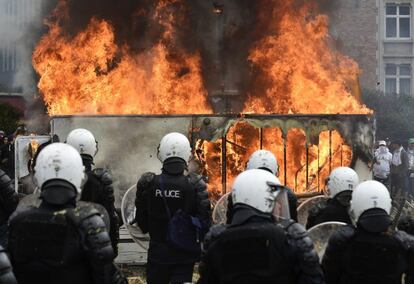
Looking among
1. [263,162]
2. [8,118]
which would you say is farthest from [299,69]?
[8,118]

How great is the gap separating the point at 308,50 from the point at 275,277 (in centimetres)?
1208

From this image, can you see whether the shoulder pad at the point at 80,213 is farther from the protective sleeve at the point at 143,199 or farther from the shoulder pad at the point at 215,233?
the protective sleeve at the point at 143,199

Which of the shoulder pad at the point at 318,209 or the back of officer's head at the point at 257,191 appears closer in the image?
the back of officer's head at the point at 257,191

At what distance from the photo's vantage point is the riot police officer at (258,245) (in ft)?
12.3

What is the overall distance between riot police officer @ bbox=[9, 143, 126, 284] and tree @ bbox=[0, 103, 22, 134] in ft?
67.3

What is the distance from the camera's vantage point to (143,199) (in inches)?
245

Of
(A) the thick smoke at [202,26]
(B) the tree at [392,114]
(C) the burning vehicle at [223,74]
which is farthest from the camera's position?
(B) the tree at [392,114]

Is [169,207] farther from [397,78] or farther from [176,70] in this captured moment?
[397,78]

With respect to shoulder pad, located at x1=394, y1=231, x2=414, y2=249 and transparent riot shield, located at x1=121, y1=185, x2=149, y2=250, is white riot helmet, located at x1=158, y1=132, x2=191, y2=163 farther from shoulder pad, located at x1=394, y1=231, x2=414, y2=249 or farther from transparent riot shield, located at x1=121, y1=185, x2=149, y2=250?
shoulder pad, located at x1=394, y1=231, x2=414, y2=249

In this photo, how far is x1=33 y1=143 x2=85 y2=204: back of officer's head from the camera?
12.9 feet

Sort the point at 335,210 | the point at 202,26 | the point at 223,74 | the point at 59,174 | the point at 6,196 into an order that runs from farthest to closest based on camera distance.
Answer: the point at 202,26
the point at 223,74
the point at 6,196
the point at 335,210
the point at 59,174

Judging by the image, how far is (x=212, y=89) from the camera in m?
16.0

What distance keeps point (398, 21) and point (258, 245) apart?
35.0 meters


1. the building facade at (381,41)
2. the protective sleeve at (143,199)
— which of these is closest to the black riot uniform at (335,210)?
the protective sleeve at (143,199)
